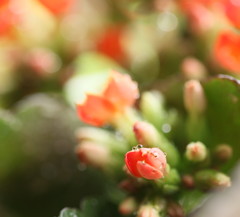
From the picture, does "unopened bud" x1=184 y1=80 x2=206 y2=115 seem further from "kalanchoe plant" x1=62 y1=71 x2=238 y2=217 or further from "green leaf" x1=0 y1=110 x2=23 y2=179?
"green leaf" x1=0 y1=110 x2=23 y2=179

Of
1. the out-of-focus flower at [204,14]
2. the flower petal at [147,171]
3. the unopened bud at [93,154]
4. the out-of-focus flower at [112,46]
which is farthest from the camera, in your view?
the out-of-focus flower at [112,46]

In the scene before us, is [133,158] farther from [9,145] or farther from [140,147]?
[9,145]

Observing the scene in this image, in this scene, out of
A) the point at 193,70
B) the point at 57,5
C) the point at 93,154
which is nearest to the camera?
the point at 93,154

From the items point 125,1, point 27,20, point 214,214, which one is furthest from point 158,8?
point 214,214

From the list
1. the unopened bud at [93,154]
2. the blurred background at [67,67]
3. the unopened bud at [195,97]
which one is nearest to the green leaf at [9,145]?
the blurred background at [67,67]

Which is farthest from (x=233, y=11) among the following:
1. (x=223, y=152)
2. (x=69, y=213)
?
(x=69, y=213)

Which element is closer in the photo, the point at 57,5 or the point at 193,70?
the point at 193,70

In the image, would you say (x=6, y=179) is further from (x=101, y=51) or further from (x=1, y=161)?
(x=101, y=51)

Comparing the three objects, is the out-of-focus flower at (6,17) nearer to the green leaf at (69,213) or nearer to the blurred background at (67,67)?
the blurred background at (67,67)

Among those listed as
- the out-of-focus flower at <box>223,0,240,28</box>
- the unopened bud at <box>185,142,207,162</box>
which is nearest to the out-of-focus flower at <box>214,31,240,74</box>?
the out-of-focus flower at <box>223,0,240,28</box>
